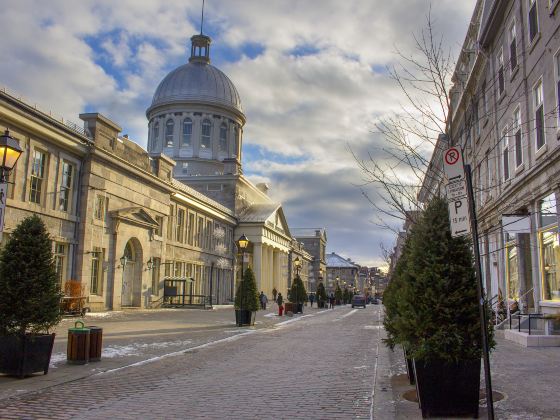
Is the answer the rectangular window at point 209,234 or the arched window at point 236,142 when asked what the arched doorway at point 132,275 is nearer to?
the rectangular window at point 209,234

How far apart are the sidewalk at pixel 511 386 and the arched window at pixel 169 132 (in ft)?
218

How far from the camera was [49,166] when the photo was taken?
1025 inches

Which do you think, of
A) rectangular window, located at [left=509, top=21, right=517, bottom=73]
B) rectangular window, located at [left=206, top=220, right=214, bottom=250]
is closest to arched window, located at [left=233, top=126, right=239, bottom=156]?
rectangular window, located at [left=206, top=220, right=214, bottom=250]

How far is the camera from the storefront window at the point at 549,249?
1591 centimetres

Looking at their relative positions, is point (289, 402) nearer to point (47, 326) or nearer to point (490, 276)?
point (47, 326)

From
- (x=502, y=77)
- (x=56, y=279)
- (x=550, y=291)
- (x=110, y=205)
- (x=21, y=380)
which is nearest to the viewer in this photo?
(x=21, y=380)

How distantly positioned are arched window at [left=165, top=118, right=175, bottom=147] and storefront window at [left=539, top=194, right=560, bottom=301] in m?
64.2

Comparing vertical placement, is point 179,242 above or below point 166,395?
above

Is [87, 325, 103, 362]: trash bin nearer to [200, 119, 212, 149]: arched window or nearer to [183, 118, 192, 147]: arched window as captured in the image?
[200, 119, 212, 149]: arched window

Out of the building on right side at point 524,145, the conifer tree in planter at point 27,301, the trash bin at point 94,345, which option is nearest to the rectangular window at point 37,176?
the trash bin at point 94,345

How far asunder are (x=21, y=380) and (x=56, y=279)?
1.86m

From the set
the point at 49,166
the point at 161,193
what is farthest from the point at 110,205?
the point at 161,193

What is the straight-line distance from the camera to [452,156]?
5.71m

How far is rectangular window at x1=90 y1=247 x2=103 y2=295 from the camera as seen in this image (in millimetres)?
28891
